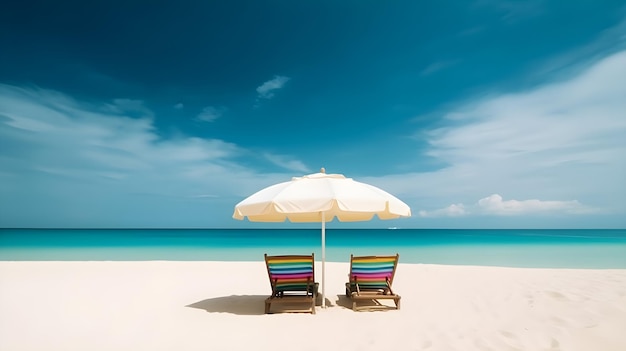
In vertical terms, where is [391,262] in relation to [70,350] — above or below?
above

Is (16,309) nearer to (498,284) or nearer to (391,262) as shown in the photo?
(391,262)

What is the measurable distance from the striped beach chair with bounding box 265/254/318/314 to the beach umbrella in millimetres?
469

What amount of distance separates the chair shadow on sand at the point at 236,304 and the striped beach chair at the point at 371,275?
2.47ft

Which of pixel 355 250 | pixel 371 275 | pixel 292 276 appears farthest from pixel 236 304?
pixel 355 250

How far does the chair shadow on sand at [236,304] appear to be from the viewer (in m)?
5.25

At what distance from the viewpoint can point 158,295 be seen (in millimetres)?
6418

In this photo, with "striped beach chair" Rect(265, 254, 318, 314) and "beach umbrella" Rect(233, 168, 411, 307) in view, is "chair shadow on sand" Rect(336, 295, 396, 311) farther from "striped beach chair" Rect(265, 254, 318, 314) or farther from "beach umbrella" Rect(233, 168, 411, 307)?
"striped beach chair" Rect(265, 254, 318, 314)

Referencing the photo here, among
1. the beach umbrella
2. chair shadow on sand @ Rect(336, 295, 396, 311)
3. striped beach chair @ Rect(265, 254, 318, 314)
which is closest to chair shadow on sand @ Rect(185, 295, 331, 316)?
chair shadow on sand @ Rect(336, 295, 396, 311)

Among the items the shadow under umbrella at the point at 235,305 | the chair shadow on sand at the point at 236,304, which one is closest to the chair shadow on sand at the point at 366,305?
the chair shadow on sand at the point at 236,304

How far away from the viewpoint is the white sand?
380cm

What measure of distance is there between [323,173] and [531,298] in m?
4.10

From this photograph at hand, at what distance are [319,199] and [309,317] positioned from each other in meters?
1.69

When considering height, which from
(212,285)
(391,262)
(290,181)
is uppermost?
(290,181)

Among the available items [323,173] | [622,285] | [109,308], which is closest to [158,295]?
[109,308]
